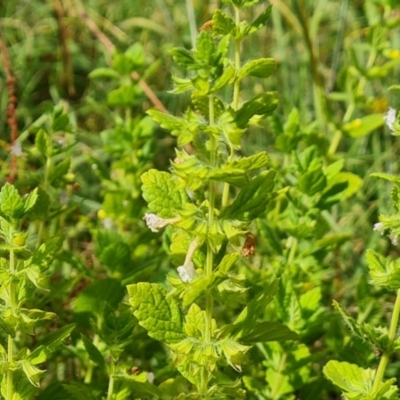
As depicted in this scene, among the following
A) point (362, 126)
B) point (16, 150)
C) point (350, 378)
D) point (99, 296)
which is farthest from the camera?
point (362, 126)

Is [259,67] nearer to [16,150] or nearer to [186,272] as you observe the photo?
[186,272]

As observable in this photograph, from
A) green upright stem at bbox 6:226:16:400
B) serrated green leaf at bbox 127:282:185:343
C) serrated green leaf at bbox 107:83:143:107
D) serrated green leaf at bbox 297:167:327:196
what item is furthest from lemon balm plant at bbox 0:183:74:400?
serrated green leaf at bbox 107:83:143:107

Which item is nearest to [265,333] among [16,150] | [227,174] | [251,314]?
[251,314]

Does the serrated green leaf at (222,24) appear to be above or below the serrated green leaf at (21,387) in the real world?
above

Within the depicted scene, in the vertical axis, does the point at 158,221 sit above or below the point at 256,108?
below

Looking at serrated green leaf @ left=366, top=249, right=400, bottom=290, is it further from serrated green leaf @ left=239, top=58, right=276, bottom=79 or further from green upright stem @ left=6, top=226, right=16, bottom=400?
green upright stem @ left=6, top=226, right=16, bottom=400

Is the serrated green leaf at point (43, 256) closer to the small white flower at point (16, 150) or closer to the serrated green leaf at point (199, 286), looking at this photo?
the serrated green leaf at point (199, 286)

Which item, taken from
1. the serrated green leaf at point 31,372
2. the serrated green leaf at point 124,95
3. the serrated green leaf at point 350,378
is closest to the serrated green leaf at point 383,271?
the serrated green leaf at point 350,378
